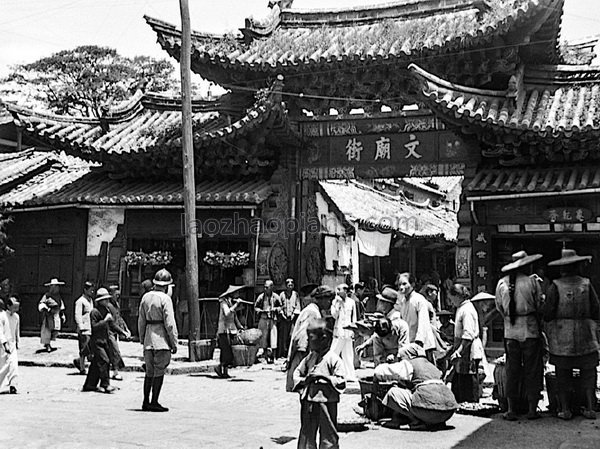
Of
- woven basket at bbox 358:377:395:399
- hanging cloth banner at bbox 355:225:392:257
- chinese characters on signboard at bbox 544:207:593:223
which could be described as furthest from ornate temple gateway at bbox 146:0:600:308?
woven basket at bbox 358:377:395:399

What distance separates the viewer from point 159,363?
9.97 meters

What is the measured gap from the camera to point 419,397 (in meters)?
8.44

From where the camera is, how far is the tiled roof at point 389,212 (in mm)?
23172

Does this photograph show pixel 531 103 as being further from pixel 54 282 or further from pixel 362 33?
pixel 54 282

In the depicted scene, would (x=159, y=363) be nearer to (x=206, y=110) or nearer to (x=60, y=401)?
(x=60, y=401)

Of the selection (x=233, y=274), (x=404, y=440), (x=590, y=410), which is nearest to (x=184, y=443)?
(x=404, y=440)

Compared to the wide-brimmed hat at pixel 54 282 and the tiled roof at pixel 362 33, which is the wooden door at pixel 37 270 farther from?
the tiled roof at pixel 362 33

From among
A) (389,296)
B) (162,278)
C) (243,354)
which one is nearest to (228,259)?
(243,354)

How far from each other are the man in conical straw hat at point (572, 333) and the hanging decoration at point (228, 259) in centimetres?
921

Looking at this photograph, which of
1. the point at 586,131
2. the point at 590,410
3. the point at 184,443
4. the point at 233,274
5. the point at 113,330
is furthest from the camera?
the point at 233,274

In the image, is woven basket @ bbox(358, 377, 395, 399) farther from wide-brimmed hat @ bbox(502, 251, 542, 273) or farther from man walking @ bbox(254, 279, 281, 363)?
man walking @ bbox(254, 279, 281, 363)

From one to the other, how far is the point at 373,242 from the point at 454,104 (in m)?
10.4

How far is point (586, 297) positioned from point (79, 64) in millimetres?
32325

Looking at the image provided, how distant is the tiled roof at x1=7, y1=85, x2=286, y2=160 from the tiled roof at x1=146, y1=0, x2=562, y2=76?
1541 millimetres
